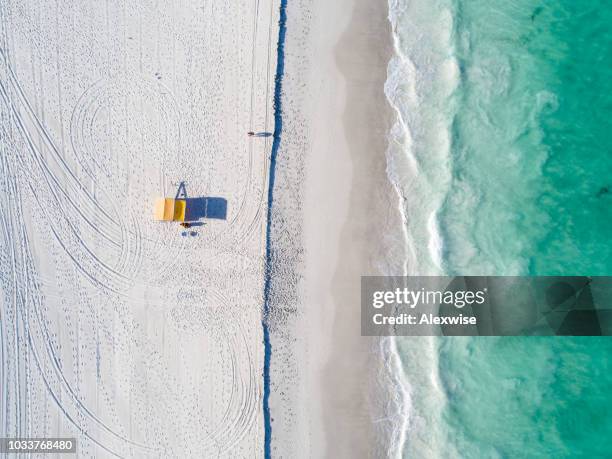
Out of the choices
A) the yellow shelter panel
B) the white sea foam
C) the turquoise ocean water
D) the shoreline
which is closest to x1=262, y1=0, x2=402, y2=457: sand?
the shoreline

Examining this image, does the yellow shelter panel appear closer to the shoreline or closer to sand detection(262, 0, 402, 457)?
sand detection(262, 0, 402, 457)

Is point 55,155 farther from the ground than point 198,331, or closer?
farther from the ground

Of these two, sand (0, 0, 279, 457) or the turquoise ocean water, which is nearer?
the turquoise ocean water

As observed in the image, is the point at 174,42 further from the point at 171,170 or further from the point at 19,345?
the point at 19,345

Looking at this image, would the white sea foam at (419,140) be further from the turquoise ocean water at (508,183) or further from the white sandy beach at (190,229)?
the white sandy beach at (190,229)

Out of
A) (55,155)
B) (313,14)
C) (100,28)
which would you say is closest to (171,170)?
(55,155)

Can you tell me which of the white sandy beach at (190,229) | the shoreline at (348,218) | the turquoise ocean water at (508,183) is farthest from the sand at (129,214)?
the turquoise ocean water at (508,183)

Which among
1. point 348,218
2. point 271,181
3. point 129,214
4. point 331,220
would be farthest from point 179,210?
point 348,218
